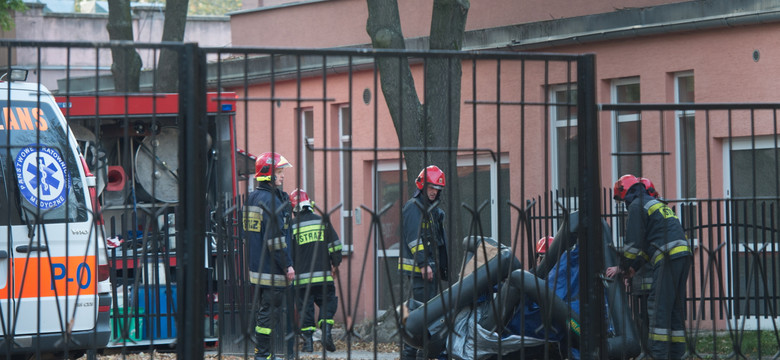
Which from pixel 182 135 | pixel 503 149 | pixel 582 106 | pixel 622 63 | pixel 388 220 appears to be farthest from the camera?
pixel 388 220

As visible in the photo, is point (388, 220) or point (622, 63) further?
point (388, 220)

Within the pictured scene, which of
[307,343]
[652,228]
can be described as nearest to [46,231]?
[652,228]

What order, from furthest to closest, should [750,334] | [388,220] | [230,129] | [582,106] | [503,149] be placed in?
[388,220] < [503,149] < [230,129] < [750,334] < [582,106]

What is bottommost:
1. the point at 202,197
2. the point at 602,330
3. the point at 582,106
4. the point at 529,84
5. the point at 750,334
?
the point at 750,334

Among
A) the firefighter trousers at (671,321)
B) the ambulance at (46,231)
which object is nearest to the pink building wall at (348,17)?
the firefighter trousers at (671,321)

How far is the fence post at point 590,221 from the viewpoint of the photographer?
5043 millimetres

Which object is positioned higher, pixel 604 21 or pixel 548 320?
pixel 604 21

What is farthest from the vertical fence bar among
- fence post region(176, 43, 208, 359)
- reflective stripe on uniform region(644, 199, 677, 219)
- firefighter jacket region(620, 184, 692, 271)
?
reflective stripe on uniform region(644, 199, 677, 219)

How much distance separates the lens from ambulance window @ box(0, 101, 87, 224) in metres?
6.29

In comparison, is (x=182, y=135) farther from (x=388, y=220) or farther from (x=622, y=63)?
(x=388, y=220)

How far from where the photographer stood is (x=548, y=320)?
5.18 meters

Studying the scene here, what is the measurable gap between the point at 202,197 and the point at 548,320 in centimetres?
182

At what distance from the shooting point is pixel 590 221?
5.05 metres

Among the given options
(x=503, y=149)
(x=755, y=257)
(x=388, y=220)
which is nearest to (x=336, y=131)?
(x=388, y=220)
